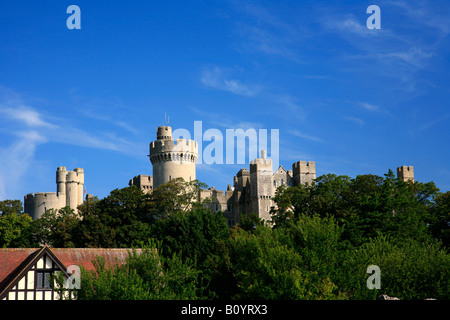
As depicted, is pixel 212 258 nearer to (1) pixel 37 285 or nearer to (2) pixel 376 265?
(2) pixel 376 265

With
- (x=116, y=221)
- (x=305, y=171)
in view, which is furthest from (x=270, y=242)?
(x=305, y=171)

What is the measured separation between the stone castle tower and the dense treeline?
8.34m

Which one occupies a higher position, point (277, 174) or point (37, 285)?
point (277, 174)

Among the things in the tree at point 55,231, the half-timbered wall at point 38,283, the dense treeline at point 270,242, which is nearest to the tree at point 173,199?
the dense treeline at point 270,242

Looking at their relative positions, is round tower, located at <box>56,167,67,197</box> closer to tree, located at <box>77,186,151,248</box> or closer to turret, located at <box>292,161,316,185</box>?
tree, located at <box>77,186,151,248</box>

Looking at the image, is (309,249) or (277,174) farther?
(277,174)

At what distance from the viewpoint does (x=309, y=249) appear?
1528 inches

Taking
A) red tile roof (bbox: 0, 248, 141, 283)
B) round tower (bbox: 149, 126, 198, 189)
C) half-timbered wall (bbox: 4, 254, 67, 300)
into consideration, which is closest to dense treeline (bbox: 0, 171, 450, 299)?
red tile roof (bbox: 0, 248, 141, 283)

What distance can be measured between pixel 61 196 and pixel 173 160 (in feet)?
60.7
